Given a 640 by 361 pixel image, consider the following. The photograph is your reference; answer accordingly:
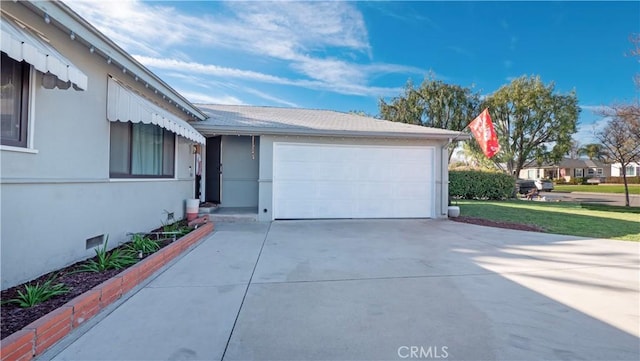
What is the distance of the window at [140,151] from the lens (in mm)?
5398

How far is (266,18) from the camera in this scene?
9070 millimetres

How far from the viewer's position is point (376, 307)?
3.34m

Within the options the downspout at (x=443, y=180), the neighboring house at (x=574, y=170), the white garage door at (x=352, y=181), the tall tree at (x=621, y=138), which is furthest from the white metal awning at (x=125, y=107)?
the neighboring house at (x=574, y=170)

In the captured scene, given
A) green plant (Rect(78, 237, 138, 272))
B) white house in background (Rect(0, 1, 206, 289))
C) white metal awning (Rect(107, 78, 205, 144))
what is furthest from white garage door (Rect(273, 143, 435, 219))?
green plant (Rect(78, 237, 138, 272))

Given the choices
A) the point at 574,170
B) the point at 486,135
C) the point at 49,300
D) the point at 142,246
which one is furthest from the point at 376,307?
the point at 574,170

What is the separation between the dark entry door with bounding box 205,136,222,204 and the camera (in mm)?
10641

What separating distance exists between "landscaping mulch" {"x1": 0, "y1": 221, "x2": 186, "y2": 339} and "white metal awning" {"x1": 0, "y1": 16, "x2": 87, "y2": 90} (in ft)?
7.30

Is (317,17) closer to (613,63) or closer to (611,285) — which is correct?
(611,285)

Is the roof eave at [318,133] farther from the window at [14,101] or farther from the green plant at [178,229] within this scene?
the window at [14,101]

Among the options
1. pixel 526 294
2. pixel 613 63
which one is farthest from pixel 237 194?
pixel 613 63

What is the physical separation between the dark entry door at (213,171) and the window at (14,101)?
282 inches

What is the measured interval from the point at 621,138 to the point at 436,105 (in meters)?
11.9
